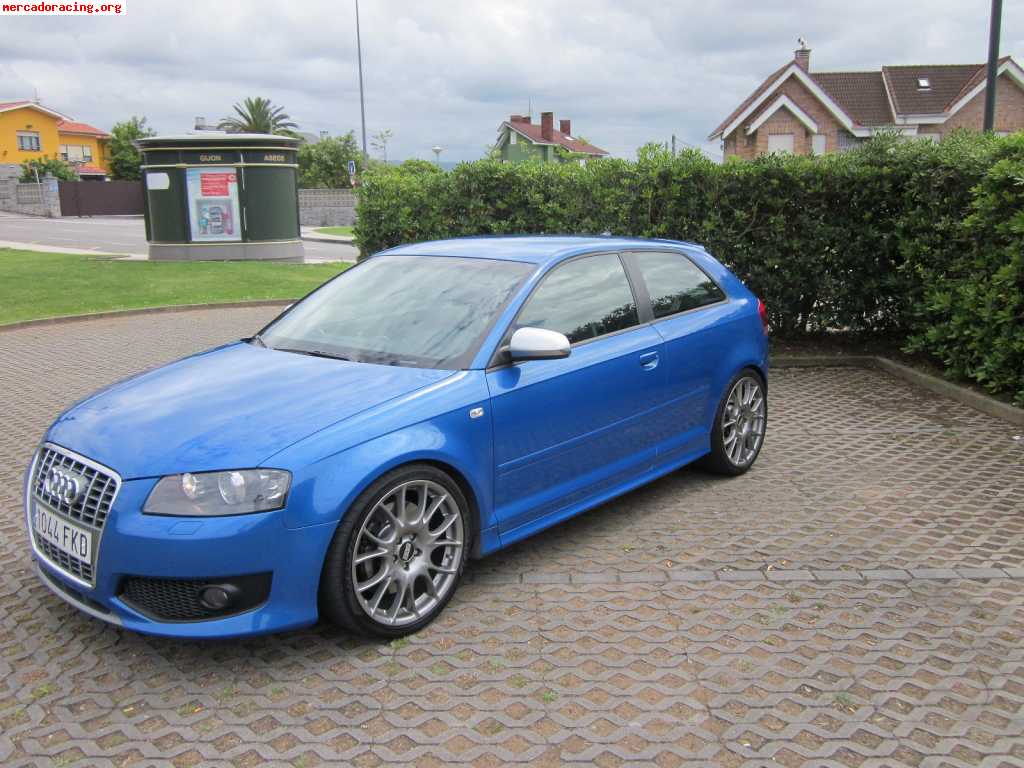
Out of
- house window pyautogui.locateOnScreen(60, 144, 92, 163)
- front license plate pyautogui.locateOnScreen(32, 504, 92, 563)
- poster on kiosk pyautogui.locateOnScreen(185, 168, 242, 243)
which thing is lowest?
front license plate pyautogui.locateOnScreen(32, 504, 92, 563)

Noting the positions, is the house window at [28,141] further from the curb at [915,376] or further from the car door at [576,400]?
the car door at [576,400]

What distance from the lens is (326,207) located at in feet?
160

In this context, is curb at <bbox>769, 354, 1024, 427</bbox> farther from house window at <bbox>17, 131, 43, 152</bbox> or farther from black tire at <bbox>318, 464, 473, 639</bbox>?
house window at <bbox>17, 131, 43, 152</bbox>

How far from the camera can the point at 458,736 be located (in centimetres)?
320

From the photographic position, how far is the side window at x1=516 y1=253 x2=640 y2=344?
4676 mm

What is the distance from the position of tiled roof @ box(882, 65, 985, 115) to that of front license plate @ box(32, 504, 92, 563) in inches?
1815

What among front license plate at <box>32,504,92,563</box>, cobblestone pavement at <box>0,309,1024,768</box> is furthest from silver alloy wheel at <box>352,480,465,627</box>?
front license plate at <box>32,504,92,563</box>

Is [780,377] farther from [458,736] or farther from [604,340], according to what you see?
[458,736]

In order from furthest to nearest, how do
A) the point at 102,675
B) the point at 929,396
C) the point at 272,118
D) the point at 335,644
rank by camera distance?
the point at 272,118 → the point at 929,396 → the point at 335,644 → the point at 102,675

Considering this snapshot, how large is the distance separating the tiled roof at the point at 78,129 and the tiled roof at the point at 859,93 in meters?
67.4

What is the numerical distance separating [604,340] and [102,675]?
9.41ft

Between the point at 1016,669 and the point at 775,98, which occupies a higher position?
the point at 775,98

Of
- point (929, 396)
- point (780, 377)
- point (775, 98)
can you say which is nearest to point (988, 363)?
point (929, 396)

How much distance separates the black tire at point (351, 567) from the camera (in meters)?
3.55
